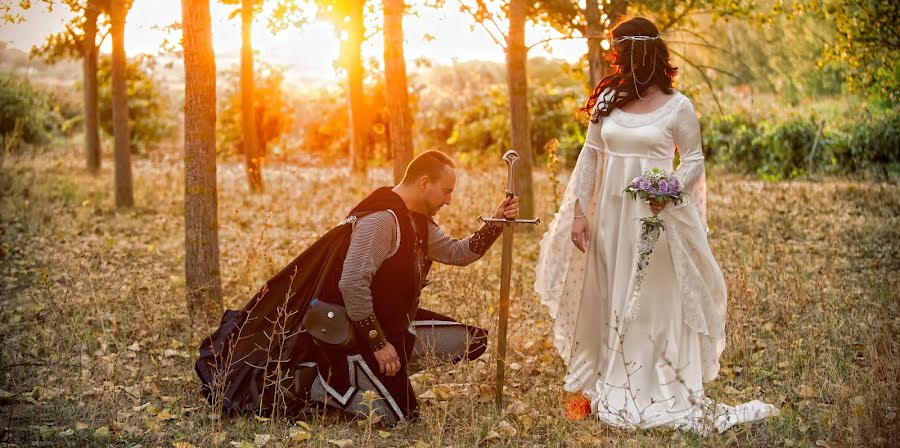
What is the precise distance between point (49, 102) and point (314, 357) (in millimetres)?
33329

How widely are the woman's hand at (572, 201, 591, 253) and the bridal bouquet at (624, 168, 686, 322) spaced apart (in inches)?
13.3

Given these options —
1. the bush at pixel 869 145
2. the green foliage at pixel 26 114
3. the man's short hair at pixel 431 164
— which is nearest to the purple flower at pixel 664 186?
the man's short hair at pixel 431 164

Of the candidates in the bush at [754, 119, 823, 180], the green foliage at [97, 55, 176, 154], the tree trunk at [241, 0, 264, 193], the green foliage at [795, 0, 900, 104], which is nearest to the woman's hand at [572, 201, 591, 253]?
the green foliage at [795, 0, 900, 104]

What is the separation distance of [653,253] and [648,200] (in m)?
0.37

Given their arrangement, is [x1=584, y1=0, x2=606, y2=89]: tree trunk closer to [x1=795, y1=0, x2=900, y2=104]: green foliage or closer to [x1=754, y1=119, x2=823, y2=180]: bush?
[x1=795, y1=0, x2=900, y2=104]: green foliage

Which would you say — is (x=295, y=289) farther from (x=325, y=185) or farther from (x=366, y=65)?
(x=366, y=65)

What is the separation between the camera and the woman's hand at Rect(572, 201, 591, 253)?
17.6ft

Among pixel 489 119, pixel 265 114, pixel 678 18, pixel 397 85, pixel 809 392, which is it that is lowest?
pixel 809 392

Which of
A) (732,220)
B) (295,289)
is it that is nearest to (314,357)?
(295,289)

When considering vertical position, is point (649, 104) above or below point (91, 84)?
below

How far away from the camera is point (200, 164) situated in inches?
291

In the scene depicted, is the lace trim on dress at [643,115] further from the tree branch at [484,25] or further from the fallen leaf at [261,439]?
the tree branch at [484,25]

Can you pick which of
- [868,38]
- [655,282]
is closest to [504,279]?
[655,282]

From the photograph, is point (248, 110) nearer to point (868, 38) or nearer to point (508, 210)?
point (868, 38)
